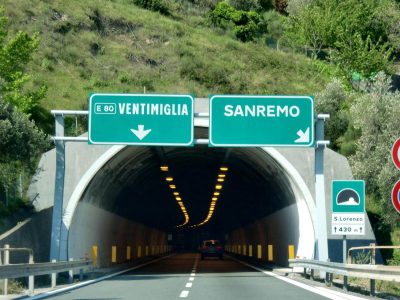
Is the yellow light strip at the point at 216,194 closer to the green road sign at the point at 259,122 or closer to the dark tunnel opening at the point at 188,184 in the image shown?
the dark tunnel opening at the point at 188,184

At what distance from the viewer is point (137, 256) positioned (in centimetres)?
5791

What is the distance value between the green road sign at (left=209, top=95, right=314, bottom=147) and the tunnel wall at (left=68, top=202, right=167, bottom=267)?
6216 mm

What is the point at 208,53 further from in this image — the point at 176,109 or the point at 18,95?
the point at 176,109

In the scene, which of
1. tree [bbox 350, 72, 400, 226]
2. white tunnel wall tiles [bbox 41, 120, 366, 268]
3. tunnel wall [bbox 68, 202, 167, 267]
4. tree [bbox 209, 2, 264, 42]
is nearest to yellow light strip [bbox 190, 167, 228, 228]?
tunnel wall [bbox 68, 202, 167, 267]

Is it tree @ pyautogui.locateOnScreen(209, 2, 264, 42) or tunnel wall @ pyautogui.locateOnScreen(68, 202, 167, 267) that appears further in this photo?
tree @ pyautogui.locateOnScreen(209, 2, 264, 42)

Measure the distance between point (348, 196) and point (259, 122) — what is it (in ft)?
Answer: 17.6

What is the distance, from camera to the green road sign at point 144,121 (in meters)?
26.9

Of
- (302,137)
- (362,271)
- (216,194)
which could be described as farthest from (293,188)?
(216,194)

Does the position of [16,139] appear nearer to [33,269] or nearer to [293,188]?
[293,188]

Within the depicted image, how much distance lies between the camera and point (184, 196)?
61.8 metres


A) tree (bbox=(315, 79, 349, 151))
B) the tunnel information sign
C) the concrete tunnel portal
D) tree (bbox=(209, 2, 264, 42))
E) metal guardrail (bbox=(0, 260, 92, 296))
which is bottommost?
metal guardrail (bbox=(0, 260, 92, 296))

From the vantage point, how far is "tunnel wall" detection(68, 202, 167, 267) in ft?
102

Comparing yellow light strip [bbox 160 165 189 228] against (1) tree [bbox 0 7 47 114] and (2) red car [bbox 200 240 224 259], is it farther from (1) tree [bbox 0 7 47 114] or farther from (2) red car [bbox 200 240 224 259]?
(1) tree [bbox 0 7 47 114]

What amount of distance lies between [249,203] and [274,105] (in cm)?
2523
